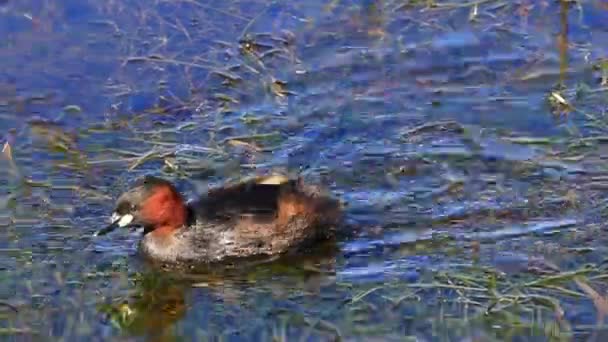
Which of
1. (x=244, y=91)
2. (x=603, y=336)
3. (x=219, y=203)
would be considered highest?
(x=244, y=91)

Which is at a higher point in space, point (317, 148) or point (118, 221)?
point (317, 148)

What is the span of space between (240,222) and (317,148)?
946 mm

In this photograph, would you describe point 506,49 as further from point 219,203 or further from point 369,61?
point 219,203

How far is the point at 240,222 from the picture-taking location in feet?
29.6

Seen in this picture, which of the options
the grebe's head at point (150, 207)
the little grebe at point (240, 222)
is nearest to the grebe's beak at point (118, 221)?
the grebe's head at point (150, 207)

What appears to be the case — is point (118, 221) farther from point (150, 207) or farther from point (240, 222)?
point (240, 222)

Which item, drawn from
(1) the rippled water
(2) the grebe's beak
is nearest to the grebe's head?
(2) the grebe's beak

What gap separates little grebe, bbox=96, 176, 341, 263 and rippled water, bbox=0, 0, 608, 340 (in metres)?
0.15

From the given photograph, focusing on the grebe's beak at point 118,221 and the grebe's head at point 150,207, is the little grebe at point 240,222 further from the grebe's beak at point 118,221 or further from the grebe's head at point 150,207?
the grebe's beak at point 118,221

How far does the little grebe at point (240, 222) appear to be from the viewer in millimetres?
8945

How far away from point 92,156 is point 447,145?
1986 mm

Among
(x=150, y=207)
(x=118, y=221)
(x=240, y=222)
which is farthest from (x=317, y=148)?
(x=118, y=221)

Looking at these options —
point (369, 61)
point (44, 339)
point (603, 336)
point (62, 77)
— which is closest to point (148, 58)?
point (62, 77)

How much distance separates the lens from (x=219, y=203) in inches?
353
